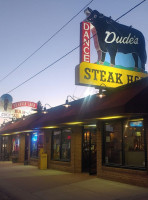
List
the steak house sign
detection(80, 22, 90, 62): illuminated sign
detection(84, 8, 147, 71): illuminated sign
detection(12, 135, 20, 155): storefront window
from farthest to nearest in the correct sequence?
A: detection(12, 135, 20, 155): storefront window, detection(84, 8, 147, 71): illuminated sign, detection(80, 22, 90, 62): illuminated sign, the steak house sign

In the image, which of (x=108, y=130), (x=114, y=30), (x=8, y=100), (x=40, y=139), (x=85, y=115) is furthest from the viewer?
(x=8, y=100)

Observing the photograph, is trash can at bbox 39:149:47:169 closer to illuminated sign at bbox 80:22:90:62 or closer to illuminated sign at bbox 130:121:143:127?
illuminated sign at bbox 80:22:90:62

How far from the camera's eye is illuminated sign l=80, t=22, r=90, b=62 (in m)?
12.3

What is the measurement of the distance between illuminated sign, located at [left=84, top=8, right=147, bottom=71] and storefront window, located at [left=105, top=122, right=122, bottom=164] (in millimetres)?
3512

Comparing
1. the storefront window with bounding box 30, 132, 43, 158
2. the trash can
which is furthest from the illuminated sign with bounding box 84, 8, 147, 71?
the storefront window with bounding box 30, 132, 43, 158

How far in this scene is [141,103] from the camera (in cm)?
880

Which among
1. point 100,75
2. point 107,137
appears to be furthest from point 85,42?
point 107,137

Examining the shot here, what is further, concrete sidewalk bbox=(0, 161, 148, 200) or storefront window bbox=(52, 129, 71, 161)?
storefront window bbox=(52, 129, 71, 161)

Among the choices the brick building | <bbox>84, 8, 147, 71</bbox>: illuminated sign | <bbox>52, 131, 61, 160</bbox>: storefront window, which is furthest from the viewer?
<bbox>52, 131, 61, 160</bbox>: storefront window

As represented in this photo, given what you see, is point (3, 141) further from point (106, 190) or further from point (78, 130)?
point (106, 190)

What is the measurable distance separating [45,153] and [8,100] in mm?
10949

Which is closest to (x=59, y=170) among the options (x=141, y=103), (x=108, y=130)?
(x=108, y=130)

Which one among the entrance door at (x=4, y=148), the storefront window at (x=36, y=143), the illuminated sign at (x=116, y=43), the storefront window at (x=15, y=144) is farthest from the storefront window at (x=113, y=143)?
the entrance door at (x=4, y=148)

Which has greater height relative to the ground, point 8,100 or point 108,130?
point 8,100
